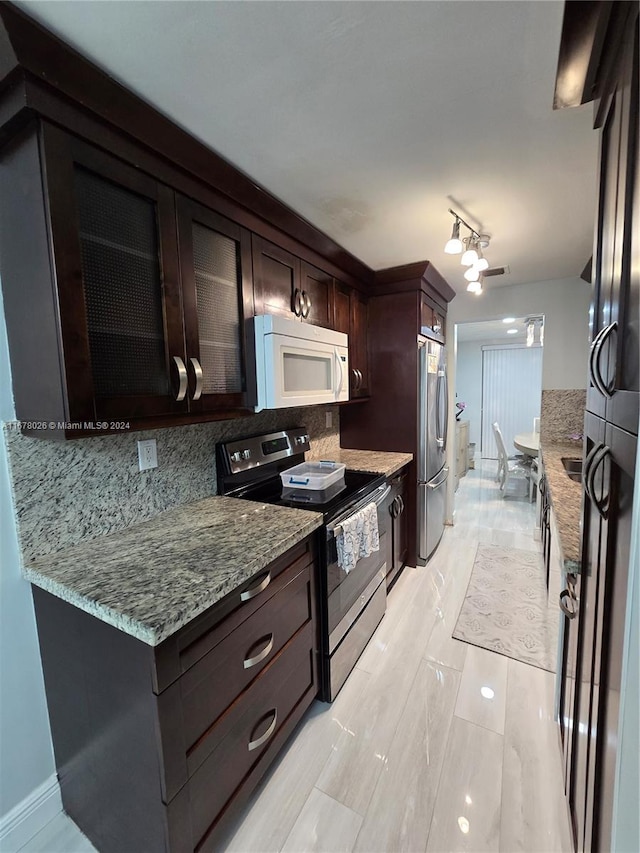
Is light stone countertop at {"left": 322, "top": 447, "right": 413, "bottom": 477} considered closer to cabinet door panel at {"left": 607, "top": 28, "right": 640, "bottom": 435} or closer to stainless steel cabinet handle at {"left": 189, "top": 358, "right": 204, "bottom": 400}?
stainless steel cabinet handle at {"left": 189, "top": 358, "right": 204, "bottom": 400}

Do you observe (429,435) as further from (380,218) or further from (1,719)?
(1,719)

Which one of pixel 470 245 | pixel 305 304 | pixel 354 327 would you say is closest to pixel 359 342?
pixel 354 327

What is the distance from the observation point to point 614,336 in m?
0.75

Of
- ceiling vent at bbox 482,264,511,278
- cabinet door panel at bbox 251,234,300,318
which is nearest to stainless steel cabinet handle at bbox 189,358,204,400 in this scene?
cabinet door panel at bbox 251,234,300,318

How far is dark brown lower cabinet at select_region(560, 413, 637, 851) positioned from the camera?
666mm

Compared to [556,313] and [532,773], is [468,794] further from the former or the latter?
[556,313]

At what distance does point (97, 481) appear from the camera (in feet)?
4.44

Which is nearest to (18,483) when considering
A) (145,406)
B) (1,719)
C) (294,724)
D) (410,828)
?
(145,406)

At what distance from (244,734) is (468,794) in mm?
867

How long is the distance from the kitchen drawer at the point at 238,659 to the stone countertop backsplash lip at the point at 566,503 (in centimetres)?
95

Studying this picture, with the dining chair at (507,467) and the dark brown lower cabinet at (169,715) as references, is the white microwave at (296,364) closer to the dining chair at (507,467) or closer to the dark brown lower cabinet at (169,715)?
the dark brown lower cabinet at (169,715)

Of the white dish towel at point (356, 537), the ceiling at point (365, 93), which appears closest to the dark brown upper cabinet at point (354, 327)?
the ceiling at point (365, 93)

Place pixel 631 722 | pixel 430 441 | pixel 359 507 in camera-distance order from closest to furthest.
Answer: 1. pixel 631 722
2. pixel 359 507
3. pixel 430 441

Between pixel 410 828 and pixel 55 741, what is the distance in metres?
1.26
